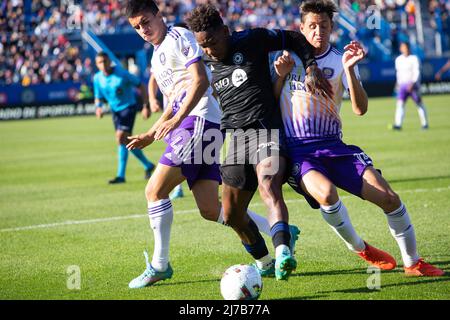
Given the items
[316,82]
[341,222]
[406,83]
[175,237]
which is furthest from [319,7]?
[406,83]

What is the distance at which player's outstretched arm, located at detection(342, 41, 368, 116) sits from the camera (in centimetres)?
630

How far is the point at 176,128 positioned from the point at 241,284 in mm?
1663

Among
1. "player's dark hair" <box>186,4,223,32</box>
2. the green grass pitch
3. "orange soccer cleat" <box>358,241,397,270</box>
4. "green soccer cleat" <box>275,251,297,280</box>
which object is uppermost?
"player's dark hair" <box>186,4,223,32</box>

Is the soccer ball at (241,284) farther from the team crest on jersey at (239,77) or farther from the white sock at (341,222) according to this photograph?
the team crest on jersey at (239,77)

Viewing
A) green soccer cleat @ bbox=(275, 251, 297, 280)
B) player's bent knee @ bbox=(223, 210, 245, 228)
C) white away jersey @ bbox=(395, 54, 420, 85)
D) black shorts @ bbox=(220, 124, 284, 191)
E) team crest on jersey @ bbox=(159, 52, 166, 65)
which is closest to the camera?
green soccer cleat @ bbox=(275, 251, 297, 280)

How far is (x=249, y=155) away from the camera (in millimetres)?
6570

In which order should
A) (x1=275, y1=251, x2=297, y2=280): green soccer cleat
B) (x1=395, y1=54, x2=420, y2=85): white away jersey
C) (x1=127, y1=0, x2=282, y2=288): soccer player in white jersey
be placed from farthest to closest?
(x1=395, y1=54, x2=420, y2=85): white away jersey → (x1=127, y1=0, x2=282, y2=288): soccer player in white jersey → (x1=275, y1=251, x2=297, y2=280): green soccer cleat

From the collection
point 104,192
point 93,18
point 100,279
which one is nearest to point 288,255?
point 100,279

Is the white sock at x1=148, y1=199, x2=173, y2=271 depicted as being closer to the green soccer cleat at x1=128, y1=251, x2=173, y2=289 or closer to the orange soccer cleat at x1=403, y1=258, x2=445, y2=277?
the green soccer cleat at x1=128, y1=251, x2=173, y2=289

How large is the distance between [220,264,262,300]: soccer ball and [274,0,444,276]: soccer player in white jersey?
3.18 ft

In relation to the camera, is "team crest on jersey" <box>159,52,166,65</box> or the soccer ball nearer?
the soccer ball

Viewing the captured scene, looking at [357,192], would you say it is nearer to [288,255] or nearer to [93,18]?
[288,255]

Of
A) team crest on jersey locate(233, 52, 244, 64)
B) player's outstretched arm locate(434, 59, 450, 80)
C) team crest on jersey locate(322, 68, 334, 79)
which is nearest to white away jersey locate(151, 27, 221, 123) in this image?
team crest on jersey locate(233, 52, 244, 64)
